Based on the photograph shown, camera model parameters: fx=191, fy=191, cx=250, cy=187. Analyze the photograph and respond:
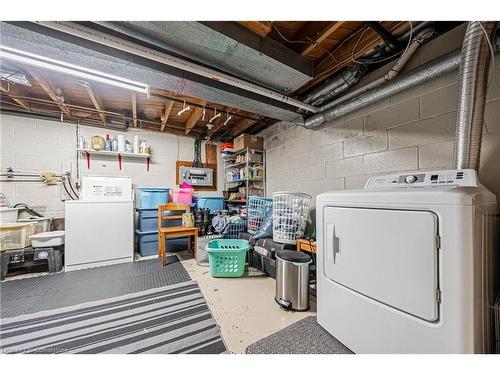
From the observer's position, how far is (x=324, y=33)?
156cm

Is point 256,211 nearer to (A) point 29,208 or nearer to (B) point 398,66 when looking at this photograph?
(B) point 398,66

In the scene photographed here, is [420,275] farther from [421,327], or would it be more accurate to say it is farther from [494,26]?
[494,26]

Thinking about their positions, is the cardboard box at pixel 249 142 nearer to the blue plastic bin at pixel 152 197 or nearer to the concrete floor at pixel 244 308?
the blue plastic bin at pixel 152 197

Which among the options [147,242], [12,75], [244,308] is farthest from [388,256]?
[12,75]

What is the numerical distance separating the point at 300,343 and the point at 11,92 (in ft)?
14.3

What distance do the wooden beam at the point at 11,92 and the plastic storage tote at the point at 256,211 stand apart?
11.3ft

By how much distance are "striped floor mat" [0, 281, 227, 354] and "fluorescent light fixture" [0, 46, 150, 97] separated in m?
2.09

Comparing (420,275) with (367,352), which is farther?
(367,352)

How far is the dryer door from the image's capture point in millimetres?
898

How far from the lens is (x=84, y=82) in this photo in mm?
2217

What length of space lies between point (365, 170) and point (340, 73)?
1.09m

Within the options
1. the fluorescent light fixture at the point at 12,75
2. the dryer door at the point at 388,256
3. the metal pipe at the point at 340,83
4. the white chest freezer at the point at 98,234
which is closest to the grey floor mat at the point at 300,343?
the dryer door at the point at 388,256
